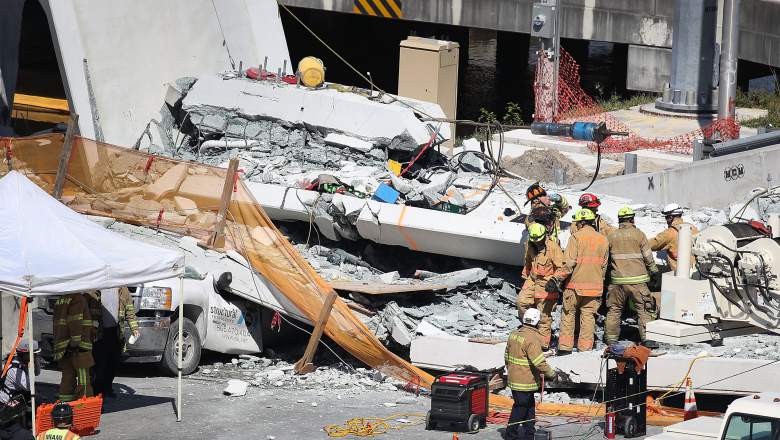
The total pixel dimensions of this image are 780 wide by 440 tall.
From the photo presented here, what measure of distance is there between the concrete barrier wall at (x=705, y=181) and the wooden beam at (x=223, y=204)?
14.9 ft

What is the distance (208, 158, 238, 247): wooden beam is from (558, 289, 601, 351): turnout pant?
361cm

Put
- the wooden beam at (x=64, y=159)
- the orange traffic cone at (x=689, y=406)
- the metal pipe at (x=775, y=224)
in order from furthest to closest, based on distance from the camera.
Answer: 1. the wooden beam at (x=64, y=159)
2. the metal pipe at (x=775, y=224)
3. the orange traffic cone at (x=689, y=406)

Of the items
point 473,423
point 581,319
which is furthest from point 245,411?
point 581,319

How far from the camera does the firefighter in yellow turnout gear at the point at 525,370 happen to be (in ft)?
34.2

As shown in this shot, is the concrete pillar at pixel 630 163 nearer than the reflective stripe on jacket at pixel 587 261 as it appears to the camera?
No

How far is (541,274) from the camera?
12523 mm

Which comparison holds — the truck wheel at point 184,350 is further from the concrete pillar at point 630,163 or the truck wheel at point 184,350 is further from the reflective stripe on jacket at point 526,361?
the concrete pillar at point 630,163

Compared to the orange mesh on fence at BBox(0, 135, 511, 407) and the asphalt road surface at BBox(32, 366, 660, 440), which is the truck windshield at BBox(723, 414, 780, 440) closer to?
the asphalt road surface at BBox(32, 366, 660, 440)

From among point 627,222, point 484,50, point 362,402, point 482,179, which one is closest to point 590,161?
point 482,179

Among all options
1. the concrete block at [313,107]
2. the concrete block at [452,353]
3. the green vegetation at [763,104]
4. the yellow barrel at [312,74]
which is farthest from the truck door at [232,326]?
the green vegetation at [763,104]

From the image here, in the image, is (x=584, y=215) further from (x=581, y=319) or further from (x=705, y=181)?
(x=705, y=181)

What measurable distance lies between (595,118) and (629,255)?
9479 millimetres

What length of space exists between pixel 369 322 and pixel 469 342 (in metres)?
1.31

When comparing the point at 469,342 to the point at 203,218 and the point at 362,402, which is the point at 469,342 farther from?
the point at 203,218
